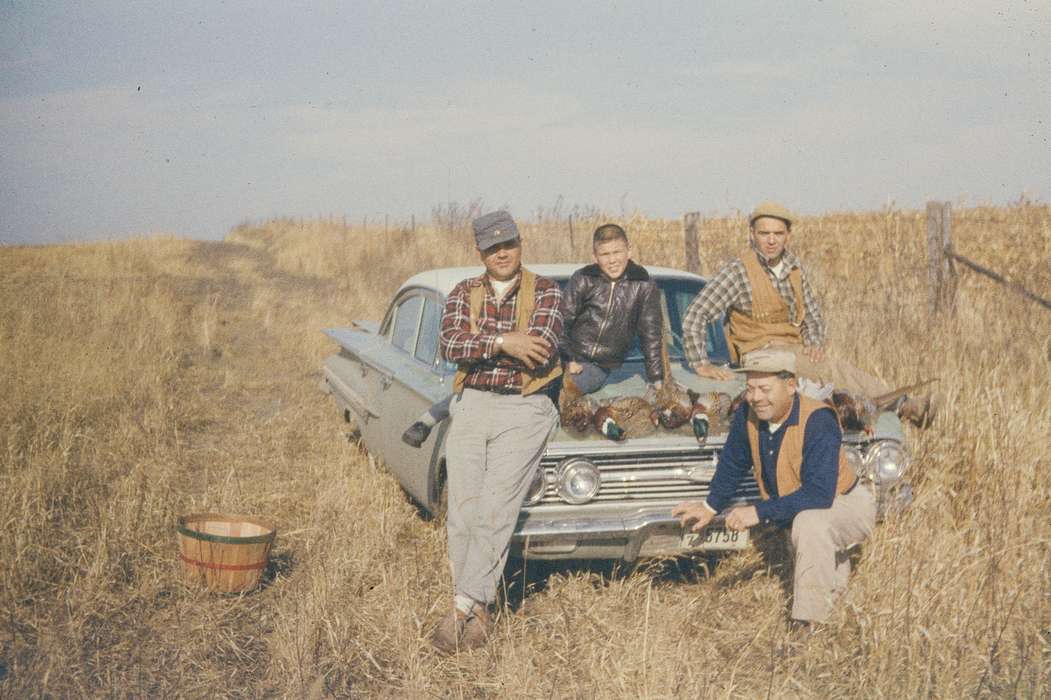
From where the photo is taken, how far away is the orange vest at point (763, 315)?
5305 mm

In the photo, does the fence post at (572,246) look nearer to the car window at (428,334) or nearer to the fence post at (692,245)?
the fence post at (692,245)

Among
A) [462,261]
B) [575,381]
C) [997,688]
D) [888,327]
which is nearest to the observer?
[997,688]

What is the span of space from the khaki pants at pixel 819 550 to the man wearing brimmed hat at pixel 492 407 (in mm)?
1132

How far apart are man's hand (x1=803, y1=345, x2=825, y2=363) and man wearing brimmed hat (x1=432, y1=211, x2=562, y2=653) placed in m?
1.47

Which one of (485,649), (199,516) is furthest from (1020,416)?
(199,516)

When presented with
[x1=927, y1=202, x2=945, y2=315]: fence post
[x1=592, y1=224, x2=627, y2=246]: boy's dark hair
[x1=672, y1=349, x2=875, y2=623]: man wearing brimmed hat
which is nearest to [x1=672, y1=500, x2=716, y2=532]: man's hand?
[x1=672, y1=349, x2=875, y2=623]: man wearing brimmed hat

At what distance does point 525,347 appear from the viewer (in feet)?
13.8

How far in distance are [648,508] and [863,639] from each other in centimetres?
106

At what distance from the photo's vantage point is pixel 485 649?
3.98 meters

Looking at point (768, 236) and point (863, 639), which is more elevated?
point (768, 236)

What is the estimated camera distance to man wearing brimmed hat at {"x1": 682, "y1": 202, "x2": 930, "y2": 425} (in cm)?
525

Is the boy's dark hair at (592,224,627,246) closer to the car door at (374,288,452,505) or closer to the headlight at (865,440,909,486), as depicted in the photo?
the car door at (374,288,452,505)

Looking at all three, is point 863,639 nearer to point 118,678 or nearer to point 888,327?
point 118,678

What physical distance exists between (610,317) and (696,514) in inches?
60.7
